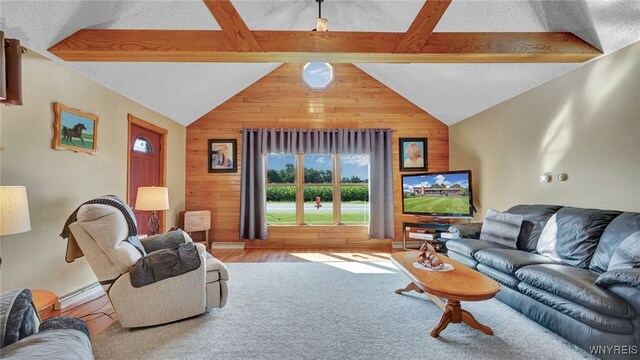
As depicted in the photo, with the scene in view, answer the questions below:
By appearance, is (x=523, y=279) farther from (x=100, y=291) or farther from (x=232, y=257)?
(x=100, y=291)

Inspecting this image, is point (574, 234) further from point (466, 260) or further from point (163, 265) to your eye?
point (163, 265)

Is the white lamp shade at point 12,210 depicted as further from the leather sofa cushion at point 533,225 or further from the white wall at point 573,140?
the white wall at point 573,140

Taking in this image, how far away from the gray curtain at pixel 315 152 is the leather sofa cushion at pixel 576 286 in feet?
8.94

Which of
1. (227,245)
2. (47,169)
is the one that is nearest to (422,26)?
(47,169)

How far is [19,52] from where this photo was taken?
63.7 inches

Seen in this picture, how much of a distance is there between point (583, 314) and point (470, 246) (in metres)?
1.22

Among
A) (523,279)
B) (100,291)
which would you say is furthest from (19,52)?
(523,279)

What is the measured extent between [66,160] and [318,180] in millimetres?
3531

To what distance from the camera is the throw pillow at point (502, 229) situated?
114 inches

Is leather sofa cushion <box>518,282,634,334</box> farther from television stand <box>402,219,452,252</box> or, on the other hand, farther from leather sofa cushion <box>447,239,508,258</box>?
television stand <box>402,219,452,252</box>

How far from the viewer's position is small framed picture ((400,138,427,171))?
16.5 ft

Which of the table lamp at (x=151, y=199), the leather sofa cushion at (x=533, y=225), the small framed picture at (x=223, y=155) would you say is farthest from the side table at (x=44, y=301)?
the leather sofa cushion at (x=533, y=225)

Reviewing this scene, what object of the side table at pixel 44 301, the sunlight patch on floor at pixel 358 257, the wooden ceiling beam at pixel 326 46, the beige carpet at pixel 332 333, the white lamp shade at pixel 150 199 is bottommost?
the sunlight patch on floor at pixel 358 257

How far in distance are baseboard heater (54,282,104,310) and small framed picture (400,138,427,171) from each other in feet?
15.5
